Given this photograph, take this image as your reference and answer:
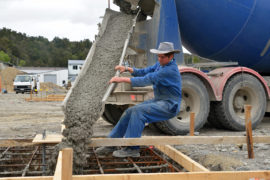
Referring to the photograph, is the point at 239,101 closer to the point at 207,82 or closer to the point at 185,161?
the point at 207,82

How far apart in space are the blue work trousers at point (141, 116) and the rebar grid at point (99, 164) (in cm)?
37

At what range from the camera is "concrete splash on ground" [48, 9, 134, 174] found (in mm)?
3553

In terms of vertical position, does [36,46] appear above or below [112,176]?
above

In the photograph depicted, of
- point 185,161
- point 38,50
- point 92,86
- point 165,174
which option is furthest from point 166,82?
point 38,50

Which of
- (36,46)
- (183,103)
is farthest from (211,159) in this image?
(36,46)

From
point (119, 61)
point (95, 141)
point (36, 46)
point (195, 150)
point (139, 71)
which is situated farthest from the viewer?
point (36, 46)

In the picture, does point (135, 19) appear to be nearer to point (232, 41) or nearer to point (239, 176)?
point (232, 41)

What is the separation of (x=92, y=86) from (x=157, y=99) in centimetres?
144

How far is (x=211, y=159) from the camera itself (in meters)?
4.00

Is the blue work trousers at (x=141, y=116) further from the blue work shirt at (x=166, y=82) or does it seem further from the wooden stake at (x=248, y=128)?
the wooden stake at (x=248, y=128)

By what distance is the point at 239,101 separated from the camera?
6906 millimetres

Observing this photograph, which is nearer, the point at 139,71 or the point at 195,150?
the point at 139,71

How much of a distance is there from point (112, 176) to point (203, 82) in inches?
167

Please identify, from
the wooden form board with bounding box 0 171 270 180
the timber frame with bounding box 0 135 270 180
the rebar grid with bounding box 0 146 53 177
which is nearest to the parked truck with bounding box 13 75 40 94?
the rebar grid with bounding box 0 146 53 177
